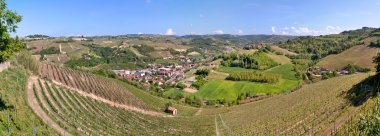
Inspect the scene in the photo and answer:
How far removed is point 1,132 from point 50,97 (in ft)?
60.8

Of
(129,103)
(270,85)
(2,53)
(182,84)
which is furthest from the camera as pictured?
(182,84)

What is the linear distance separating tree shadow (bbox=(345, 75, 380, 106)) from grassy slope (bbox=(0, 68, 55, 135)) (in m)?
43.5

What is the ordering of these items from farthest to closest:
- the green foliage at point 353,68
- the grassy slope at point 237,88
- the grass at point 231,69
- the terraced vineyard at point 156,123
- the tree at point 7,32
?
1. the grass at point 231,69
2. the green foliage at point 353,68
3. the grassy slope at point 237,88
4. the terraced vineyard at point 156,123
5. the tree at point 7,32

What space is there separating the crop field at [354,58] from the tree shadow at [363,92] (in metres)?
84.2

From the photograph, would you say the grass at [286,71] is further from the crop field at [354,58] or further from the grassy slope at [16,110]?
the grassy slope at [16,110]

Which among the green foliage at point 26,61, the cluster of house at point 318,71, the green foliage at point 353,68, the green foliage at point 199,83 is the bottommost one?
the green foliage at point 199,83

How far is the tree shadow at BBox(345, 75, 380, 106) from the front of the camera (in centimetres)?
5046

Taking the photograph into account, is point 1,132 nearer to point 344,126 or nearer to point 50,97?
point 50,97

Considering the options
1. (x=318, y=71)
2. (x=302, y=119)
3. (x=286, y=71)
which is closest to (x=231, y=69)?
(x=286, y=71)

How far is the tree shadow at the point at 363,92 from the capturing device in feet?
166

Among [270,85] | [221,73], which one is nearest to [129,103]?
[270,85]

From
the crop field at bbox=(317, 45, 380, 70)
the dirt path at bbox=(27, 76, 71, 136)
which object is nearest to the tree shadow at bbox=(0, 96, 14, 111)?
the dirt path at bbox=(27, 76, 71, 136)

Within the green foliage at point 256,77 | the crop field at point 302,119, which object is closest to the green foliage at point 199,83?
the green foliage at point 256,77

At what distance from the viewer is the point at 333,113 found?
50.5m
